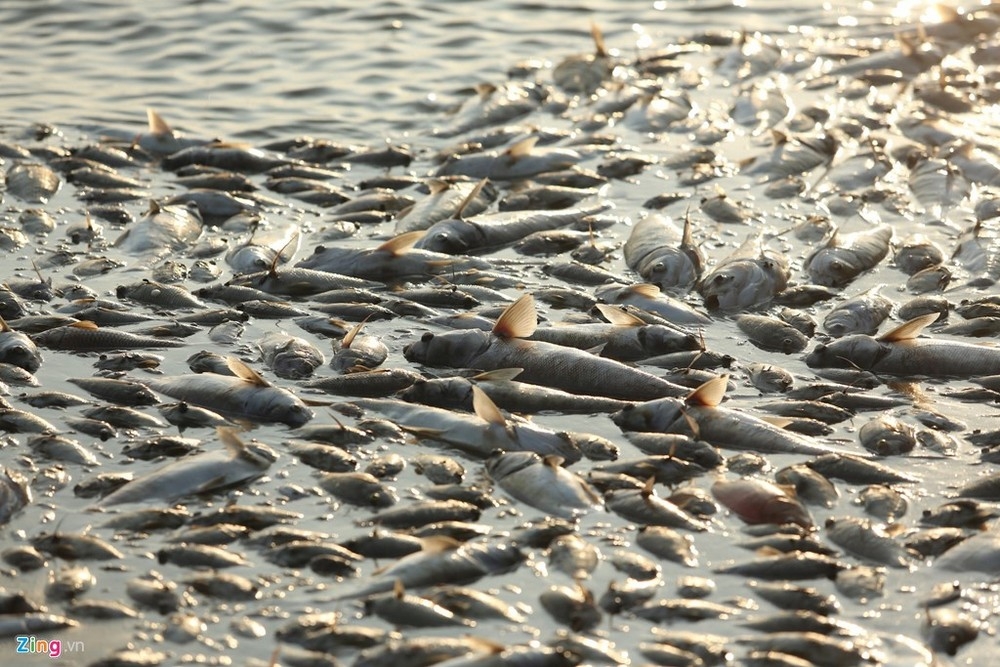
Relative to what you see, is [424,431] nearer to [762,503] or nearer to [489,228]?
[762,503]

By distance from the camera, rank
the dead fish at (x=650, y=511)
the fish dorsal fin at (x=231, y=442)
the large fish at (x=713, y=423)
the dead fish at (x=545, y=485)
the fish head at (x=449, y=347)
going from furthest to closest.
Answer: the fish head at (x=449, y=347) < the large fish at (x=713, y=423) < the fish dorsal fin at (x=231, y=442) < the dead fish at (x=545, y=485) < the dead fish at (x=650, y=511)

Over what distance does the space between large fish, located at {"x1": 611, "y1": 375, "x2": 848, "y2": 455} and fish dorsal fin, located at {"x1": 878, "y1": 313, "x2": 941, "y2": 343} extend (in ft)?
4.84

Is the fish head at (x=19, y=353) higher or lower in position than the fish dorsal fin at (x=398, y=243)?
lower

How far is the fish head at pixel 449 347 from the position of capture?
8.38m

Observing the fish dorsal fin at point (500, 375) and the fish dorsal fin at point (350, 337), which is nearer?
the fish dorsal fin at point (500, 375)

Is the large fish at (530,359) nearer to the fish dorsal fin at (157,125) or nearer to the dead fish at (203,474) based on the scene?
the dead fish at (203,474)

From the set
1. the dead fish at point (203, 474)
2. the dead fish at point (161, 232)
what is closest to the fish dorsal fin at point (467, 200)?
the dead fish at point (161, 232)

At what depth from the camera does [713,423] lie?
7449mm

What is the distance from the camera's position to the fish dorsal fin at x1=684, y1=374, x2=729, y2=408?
7.47m

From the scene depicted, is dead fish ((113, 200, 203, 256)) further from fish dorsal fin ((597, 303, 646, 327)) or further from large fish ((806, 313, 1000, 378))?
large fish ((806, 313, 1000, 378))

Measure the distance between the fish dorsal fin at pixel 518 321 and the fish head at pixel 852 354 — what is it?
1.79 meters

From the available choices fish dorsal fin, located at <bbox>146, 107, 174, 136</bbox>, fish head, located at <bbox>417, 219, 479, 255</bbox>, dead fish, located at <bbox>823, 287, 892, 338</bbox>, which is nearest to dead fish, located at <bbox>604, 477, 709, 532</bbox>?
dead fish, located at <bbox>823, 287, 892, 338</bbox>

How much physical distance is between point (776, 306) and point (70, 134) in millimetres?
7717

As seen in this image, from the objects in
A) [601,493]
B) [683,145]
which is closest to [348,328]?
[601,493]
